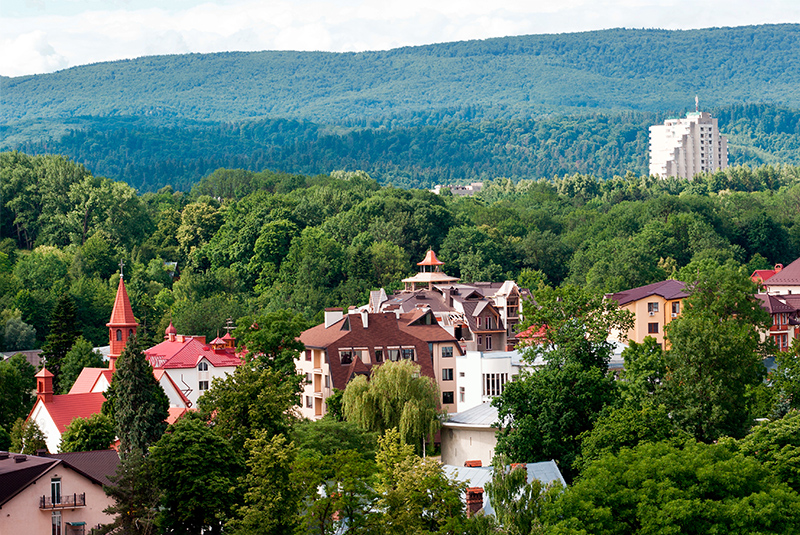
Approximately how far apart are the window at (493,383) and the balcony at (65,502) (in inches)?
1191

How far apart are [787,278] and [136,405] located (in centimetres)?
8265

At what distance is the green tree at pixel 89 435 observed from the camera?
222 ft

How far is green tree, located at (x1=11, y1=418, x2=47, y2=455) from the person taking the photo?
6844cm

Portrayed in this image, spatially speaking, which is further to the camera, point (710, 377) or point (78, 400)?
point (78, 400)

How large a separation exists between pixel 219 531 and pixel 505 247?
10309 cm

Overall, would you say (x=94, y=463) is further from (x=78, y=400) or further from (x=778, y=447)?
(x=778, y=447)

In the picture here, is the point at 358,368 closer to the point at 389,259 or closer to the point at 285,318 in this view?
the point at 285,318

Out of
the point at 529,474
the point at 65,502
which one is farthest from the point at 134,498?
the point at 529,474

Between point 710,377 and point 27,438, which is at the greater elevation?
point 710,377

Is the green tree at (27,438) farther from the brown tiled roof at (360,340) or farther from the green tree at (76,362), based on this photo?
the brown tiled roof at (360,340)

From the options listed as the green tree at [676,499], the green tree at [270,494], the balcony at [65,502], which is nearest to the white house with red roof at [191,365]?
the balcony at [65,502]

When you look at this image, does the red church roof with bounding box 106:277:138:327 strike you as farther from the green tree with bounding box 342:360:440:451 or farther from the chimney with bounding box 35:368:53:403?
the green tree with bounding box 342:360:440:451

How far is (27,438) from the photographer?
71.9m

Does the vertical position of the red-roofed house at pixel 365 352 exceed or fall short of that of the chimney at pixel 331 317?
it falls short
